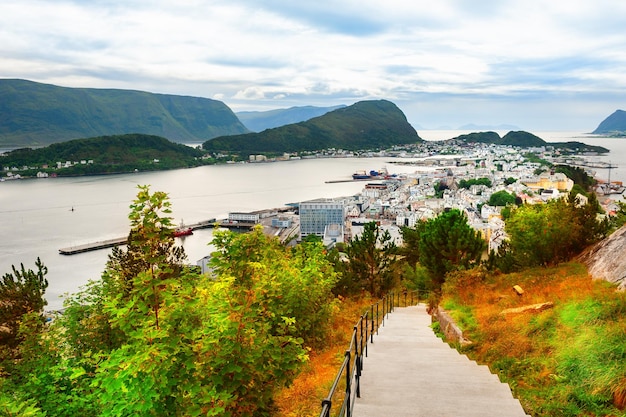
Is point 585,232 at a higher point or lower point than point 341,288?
higher

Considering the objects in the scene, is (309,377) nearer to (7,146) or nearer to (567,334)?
(567,334)

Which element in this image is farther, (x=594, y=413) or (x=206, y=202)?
(x=206, y=202)

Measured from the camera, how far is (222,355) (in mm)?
3016

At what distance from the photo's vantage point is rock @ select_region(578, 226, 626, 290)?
270 inches

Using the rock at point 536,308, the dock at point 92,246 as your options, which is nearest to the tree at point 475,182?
the dock at point 92,246

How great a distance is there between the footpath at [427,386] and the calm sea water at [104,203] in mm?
11579

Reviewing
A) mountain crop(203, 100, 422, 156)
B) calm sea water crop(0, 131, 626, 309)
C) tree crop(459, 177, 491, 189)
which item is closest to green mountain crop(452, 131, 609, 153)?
mountain crop(203, 100, 422, 156)

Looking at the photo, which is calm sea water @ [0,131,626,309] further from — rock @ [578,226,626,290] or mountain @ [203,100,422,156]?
mountain @ [203,100,422,156]

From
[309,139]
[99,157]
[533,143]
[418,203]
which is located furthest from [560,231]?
[533,143]

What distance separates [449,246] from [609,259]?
3649 mm

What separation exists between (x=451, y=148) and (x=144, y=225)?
187029 millimetres


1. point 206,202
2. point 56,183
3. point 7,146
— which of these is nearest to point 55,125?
point 7,146

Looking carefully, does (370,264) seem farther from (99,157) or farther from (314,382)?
(99,157)

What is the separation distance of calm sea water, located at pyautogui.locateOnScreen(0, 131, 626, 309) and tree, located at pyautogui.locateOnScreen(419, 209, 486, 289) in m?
8.62
